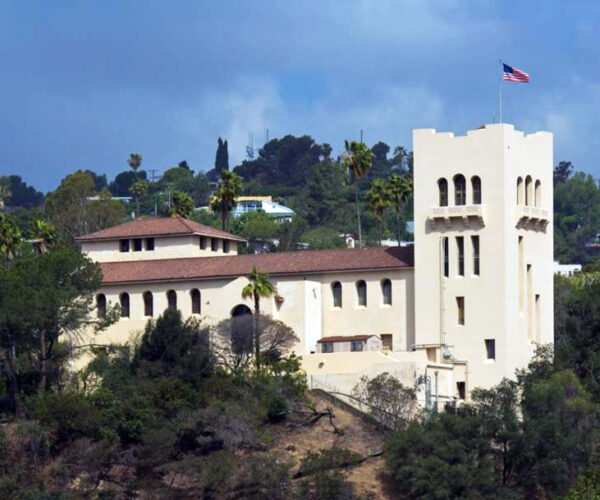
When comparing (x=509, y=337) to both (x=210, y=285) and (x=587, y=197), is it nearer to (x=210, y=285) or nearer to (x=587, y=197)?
(x=210, y=285)

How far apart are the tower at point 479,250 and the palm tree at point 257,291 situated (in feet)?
22.2

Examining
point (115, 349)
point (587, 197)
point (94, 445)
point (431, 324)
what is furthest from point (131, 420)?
point (587, 197)

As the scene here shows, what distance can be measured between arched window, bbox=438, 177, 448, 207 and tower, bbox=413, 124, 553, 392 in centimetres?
5

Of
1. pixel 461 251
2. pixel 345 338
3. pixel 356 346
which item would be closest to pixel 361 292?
pixel 345 338

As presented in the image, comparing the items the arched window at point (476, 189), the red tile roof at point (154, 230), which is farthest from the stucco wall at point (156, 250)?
the arched window at point (476, 189)

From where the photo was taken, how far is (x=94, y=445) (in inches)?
3012

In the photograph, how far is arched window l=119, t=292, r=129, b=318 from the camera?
89000 mm

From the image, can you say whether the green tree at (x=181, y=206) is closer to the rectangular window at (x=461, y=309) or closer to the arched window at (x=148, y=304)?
the arched window at (x=148, y=304)

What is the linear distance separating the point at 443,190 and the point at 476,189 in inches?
→ 64.3

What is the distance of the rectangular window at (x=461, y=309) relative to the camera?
270 ft

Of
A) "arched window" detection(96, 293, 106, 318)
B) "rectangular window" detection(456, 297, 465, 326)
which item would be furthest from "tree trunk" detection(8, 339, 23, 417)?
"rectangular window" detection(456, 297, 465, 326)

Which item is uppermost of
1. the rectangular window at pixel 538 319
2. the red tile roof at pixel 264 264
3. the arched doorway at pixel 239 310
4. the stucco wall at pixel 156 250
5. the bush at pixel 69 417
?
the stucco wall at pixel 156 250

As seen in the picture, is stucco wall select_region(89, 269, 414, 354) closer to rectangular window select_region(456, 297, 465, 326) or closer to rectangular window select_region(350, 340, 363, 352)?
rectangular window select_region(350, 340, 363, 352)

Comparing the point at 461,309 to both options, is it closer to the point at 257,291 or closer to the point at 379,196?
the point at 257,291
